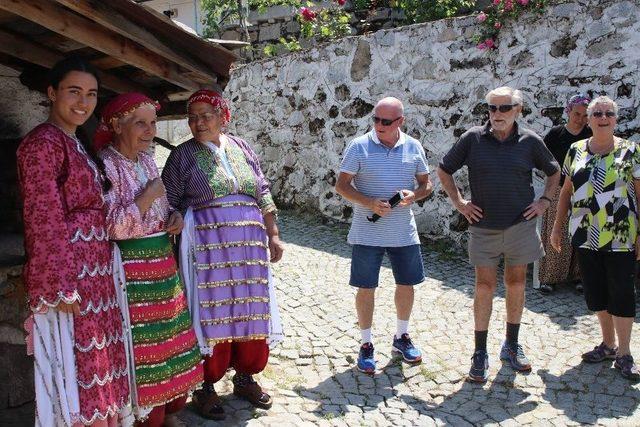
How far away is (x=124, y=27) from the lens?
3043mm

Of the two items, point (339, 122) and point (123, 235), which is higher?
point (339, 122)

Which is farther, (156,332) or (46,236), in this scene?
(156,332)

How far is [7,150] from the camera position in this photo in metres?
3.83

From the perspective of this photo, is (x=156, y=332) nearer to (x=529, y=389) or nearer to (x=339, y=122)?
(x=529, y=389)

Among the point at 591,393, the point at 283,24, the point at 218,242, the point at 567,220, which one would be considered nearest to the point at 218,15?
the point at 283,24

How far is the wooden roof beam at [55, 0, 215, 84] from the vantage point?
9.20ft

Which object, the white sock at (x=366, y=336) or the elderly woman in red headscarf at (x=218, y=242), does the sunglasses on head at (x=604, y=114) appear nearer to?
the white sock at (x=366, y=336)

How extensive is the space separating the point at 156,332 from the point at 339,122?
5200mm

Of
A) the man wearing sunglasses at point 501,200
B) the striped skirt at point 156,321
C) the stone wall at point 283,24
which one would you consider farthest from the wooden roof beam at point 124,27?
the stone wall at point 283,24

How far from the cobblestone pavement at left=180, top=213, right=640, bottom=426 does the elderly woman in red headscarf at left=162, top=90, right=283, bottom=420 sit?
19.4 inches

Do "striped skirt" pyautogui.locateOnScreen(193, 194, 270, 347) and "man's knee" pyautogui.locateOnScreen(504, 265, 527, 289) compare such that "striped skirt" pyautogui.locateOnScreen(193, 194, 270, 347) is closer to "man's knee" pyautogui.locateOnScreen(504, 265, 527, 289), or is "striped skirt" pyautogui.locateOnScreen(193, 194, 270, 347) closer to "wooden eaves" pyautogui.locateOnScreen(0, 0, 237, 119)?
"wooden eaves" pyautogui.locateOnScreen(0, 0, 237, 119)

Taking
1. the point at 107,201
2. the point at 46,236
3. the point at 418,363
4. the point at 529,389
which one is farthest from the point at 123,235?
the point at 529,389

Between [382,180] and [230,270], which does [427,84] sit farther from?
[230,270]

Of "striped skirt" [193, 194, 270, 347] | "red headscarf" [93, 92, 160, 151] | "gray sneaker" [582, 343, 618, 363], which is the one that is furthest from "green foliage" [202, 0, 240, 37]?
"gray sneaker" [582, 343, 618, 363]
